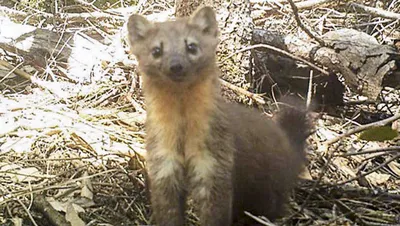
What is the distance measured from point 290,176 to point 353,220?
15.9 inches

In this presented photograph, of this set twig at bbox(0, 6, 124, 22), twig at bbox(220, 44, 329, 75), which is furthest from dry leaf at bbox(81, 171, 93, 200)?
twig at bbox(0, 6, 124, 22)

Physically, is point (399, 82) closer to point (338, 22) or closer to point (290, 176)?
point (290, 176)

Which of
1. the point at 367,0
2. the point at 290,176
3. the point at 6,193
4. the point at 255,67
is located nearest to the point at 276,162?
the point at 290,176

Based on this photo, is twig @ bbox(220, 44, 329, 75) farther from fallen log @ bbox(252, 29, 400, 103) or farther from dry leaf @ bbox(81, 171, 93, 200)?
dry leaf @ bbox(81, 171, 93, 200)

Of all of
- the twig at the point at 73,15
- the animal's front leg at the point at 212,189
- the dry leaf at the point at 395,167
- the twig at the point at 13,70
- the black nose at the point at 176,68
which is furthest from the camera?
the twig at the point at 73,15

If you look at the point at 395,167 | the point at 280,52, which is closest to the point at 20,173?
the point at 280,52

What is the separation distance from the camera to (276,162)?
3.35 metres

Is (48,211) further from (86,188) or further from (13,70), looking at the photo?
(13,70)

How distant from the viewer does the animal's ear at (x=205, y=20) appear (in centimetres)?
319

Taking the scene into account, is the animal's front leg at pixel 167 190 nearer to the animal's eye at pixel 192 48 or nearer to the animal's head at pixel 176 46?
the animal's head at pixel 176 46

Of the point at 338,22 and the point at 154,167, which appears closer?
the point at 154,167

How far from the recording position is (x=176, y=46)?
3.02 m

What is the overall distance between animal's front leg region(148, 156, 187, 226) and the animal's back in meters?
0.32

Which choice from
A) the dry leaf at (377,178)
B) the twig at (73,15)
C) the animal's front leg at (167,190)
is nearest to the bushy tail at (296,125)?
the dry leaf at (377,178)
